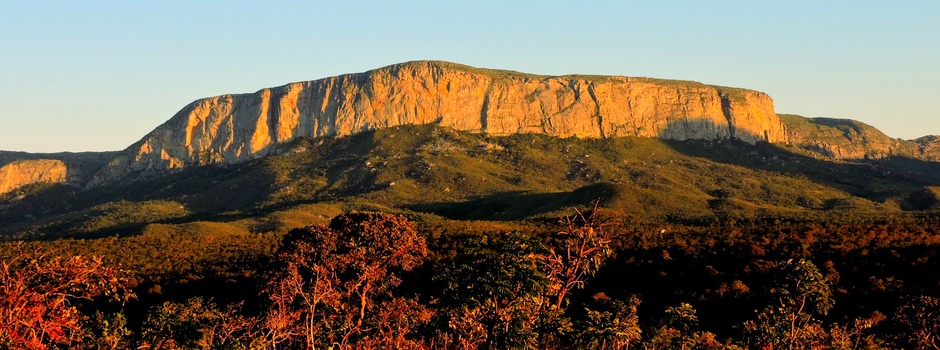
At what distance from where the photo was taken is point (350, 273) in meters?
53.2

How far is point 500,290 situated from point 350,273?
901 inches

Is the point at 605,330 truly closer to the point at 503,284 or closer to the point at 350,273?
the point at 503,284

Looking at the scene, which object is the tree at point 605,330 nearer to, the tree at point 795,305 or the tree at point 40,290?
the tree at point 795,305

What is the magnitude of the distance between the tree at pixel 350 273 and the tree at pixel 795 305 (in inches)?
666

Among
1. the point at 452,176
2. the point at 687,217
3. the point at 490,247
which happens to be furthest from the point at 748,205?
the point at 490,247

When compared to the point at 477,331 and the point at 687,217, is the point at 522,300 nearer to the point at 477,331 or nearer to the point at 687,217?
the point at 477,331

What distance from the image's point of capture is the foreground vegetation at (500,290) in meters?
28.8

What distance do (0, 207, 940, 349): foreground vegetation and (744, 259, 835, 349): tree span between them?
0.10m

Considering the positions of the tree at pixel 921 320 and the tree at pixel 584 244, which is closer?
the tree at pixel 584 244

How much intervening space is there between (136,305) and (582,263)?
196ft

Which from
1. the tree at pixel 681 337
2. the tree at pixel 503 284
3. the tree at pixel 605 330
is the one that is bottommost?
the tree at pixel 681 337

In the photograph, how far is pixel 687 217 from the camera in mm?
139250

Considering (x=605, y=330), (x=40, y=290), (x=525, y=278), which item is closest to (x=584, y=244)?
(x=525, y=278)

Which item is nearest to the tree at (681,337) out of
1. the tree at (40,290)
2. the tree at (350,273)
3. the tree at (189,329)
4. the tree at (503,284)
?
the tree at (503,284)
